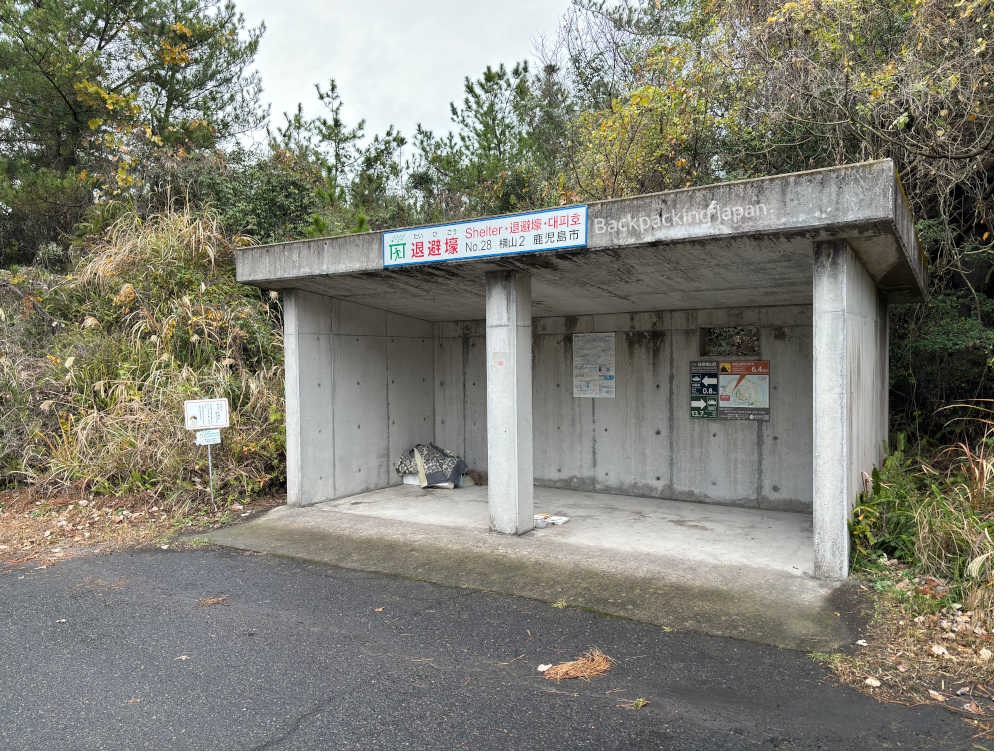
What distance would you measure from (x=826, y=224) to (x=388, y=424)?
5.57 m

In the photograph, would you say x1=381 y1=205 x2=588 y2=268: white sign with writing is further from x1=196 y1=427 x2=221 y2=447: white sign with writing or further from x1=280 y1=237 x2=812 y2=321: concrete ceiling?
x1=196 y1=427 x2=221 y2=447: white sign with writing

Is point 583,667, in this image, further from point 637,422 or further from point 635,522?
point 637,422

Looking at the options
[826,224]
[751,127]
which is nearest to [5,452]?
[826,224]

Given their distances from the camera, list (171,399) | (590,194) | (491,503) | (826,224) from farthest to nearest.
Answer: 1. (590,194)
2. (171,399)
3. (491,503)
4. (826,224)

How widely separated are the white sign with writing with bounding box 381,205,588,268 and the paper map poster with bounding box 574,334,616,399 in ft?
9.24

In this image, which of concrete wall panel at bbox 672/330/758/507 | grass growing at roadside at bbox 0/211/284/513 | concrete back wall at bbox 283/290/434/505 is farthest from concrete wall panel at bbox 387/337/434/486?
concrete wall panel at bbox 672/330/758/507

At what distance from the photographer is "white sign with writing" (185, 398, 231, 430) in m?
6.79

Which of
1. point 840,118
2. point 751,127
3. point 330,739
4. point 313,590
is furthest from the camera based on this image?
point 751,127

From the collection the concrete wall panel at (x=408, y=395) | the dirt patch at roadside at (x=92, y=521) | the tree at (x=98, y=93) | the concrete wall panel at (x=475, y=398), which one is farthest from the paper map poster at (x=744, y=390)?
the tree at (x=98, y=93)

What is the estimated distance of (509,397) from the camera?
5.88 meters

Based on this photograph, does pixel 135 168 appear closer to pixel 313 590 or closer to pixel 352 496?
pixel 352 496

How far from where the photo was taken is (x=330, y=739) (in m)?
2.80
